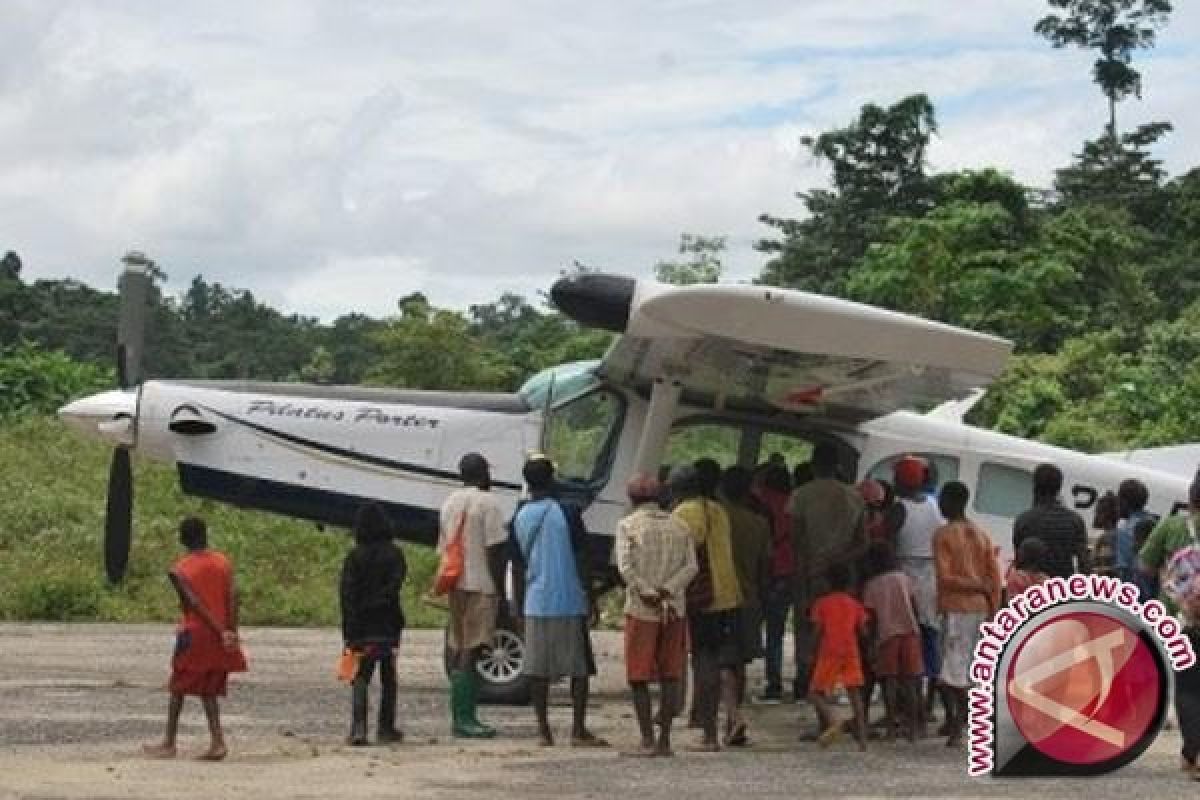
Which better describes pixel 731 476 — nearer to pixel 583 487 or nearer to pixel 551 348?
pixel 583 487

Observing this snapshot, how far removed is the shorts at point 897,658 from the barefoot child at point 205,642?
12.0ft

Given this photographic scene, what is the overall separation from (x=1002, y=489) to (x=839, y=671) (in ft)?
12.6

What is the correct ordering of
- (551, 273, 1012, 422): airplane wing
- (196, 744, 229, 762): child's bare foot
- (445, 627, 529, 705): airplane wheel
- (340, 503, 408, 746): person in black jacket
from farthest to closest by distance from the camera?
1. (445, 627, 529, 705): airplane wheel
2. (340, 503, 408, 746): person in black jacket
3. (551, 273, 1012, 422): airplane wing
4. (196, 744, 229, 762): child's bare foot

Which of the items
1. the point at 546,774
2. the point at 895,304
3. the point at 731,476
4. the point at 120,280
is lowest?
the point at 546,774

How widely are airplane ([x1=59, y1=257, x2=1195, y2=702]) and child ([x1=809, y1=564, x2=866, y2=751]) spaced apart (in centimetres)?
163

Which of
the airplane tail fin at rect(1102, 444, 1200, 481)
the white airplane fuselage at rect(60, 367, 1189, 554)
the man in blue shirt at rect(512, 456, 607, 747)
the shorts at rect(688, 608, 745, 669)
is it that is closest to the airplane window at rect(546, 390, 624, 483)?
the white airplane fuselage at rect(60, 367, 1189, 554)

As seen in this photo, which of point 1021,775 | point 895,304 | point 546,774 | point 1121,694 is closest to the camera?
point 1121,694

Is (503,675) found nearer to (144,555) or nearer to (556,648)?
(556,648)

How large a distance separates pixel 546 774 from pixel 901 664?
2.61 m

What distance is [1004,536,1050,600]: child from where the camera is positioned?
37.7ft

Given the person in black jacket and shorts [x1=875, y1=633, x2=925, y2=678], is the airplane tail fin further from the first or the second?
the person in black jacket

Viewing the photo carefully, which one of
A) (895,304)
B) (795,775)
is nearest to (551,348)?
(895,304)

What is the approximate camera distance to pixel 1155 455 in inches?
A: 643

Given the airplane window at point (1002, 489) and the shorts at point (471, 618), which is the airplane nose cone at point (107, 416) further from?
the airplane window at point (1002, 489)
